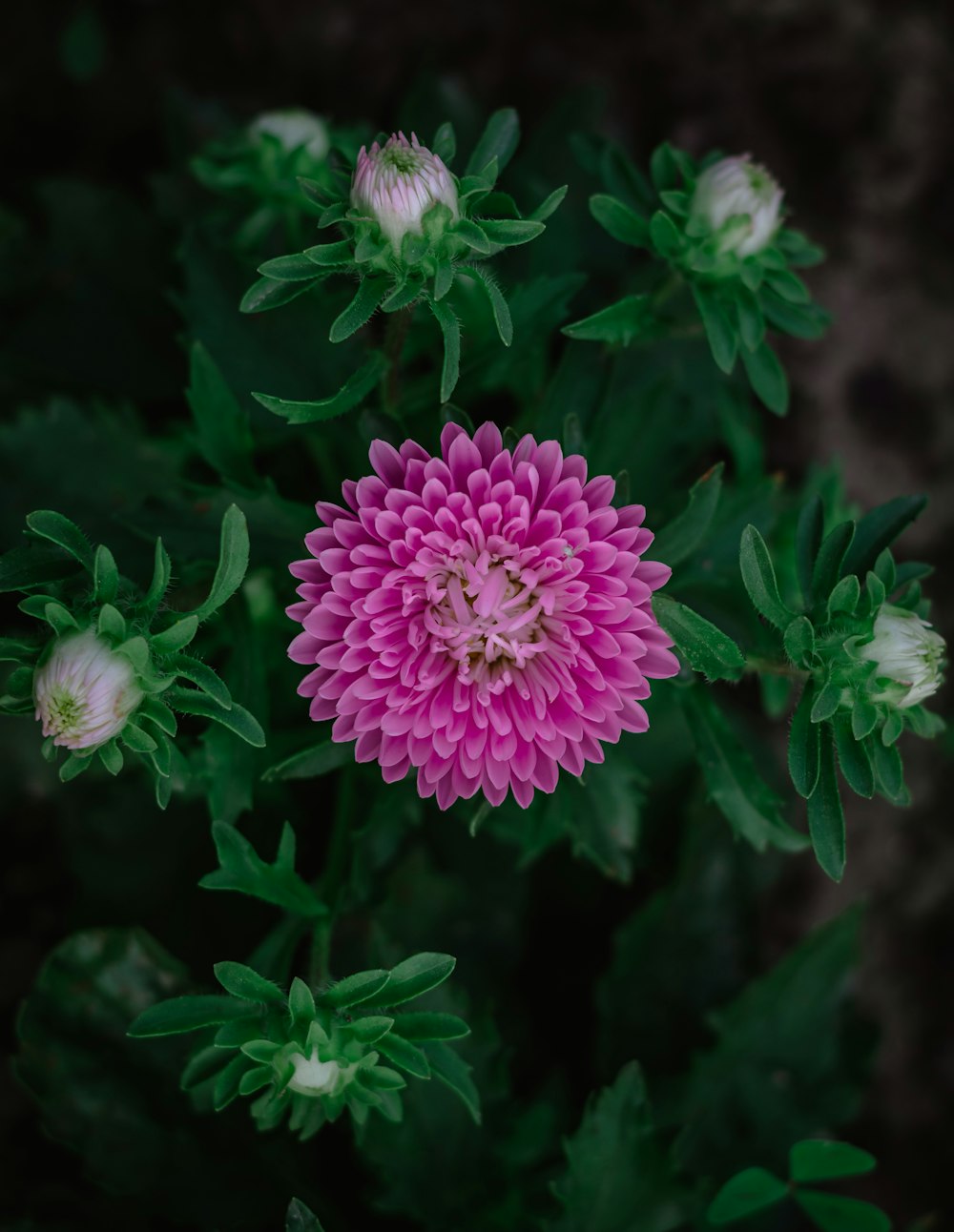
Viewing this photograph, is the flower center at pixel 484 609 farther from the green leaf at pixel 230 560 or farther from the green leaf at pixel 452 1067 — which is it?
the green leaf at pixel 452 1067

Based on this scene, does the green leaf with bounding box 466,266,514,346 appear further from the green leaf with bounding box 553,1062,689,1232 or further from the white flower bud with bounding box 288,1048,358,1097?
the green leaf with bounding box 553,1062,689,1232

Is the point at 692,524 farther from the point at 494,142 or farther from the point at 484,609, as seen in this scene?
the point at 494,142

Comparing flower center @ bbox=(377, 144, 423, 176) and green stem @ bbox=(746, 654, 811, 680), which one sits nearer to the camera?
flower center @ bbox=(377, 144, 423, 176)

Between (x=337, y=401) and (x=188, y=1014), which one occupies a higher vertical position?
(x=337, y=401)

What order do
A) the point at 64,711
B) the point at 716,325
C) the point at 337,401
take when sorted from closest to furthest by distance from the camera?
the point at 64,711 → the point at 337,401 → the point at 716,325

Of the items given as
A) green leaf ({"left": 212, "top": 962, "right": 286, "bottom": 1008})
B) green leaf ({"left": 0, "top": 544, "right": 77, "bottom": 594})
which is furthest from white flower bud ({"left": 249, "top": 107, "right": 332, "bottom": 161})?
green leaf ({"left": 212, "top": 962, "right": 286, "bottom": 1008})

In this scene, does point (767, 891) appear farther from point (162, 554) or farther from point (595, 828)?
point (162, 554)

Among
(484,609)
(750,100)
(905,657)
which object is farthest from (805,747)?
(750,100)
